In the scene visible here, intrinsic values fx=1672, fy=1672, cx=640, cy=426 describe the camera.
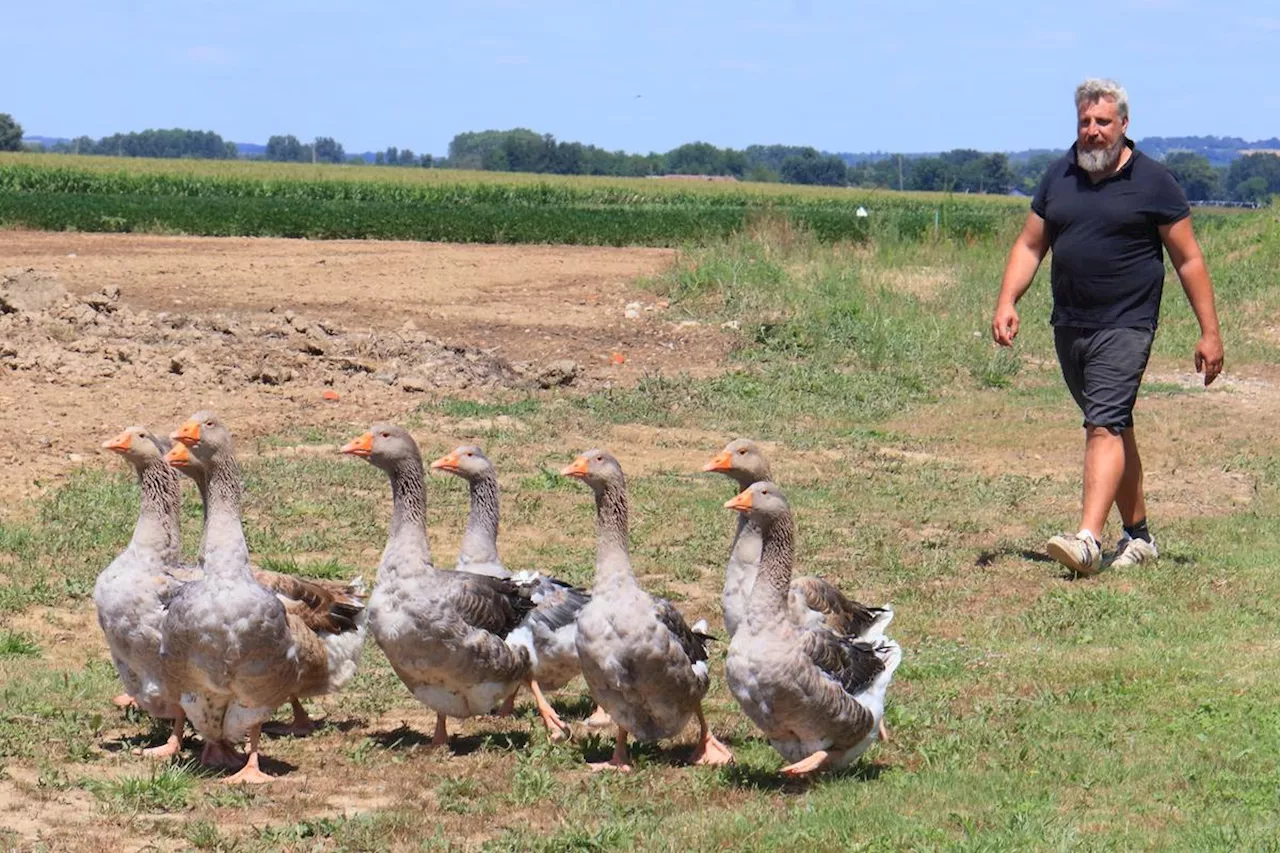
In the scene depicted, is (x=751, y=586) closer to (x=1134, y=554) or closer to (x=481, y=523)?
(x=481, y=523)

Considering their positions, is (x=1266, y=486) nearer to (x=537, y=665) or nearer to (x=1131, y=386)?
(x=1131, y=386)

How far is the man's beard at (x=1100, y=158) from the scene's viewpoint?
10555 millimetres

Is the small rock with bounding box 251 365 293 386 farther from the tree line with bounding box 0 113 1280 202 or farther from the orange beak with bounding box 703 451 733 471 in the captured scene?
the tree line with bounding box 0 113 1280 202

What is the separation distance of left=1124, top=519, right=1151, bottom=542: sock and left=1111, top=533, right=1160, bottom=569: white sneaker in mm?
68

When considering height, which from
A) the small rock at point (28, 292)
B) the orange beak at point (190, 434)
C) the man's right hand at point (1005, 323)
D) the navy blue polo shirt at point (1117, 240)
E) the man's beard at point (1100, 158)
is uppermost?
the man's beard at point (1100, 158)

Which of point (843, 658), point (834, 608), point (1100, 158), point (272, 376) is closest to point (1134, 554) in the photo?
point (1100, 158)

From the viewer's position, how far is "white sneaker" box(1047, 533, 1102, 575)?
34.2 ft

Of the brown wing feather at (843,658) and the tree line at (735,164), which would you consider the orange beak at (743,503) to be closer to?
the brown wing feather at (843,658)

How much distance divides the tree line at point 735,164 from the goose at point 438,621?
12022 cm

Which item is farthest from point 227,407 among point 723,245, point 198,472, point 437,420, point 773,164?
point 773,164

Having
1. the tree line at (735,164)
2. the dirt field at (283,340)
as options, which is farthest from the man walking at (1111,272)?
the tree line at (735,164)

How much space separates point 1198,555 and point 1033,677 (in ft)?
11.2

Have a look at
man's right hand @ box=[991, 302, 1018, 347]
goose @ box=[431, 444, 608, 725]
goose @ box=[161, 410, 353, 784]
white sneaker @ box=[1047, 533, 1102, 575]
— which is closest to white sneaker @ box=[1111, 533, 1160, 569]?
white sneaker @ box=[1047, 533, 1102, 575]

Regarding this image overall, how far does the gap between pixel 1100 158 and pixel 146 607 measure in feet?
21.5
